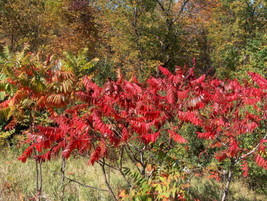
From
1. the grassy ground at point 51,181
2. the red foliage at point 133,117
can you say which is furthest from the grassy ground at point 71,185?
the red foliage at point 133,117

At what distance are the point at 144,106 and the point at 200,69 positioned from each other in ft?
79.8

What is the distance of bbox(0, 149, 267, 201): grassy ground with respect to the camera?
14.4ft

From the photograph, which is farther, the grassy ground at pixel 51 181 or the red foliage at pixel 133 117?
the grassy ground at pixel 51 181

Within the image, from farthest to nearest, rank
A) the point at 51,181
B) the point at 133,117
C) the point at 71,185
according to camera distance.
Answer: the point at 51,181
the point at 71,185
the point at 133,117

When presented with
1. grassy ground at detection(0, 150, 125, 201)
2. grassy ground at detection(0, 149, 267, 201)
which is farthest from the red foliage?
grassy ground at detection(0, 149, 267, 201)

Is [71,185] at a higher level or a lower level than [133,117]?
lower

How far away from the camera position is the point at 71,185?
494cm

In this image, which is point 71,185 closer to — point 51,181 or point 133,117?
point 51,181

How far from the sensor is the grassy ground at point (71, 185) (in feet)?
14.4

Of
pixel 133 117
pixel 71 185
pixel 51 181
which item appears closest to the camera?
pixel 133 117

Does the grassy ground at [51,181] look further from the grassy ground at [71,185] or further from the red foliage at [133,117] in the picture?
the red foliage at [133,117]

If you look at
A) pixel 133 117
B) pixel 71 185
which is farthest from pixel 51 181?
pixel 133 117

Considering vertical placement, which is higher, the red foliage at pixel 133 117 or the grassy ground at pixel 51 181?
the red foliage at pixel 133 117

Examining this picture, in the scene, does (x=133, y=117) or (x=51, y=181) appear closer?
(x=133, y=117)
